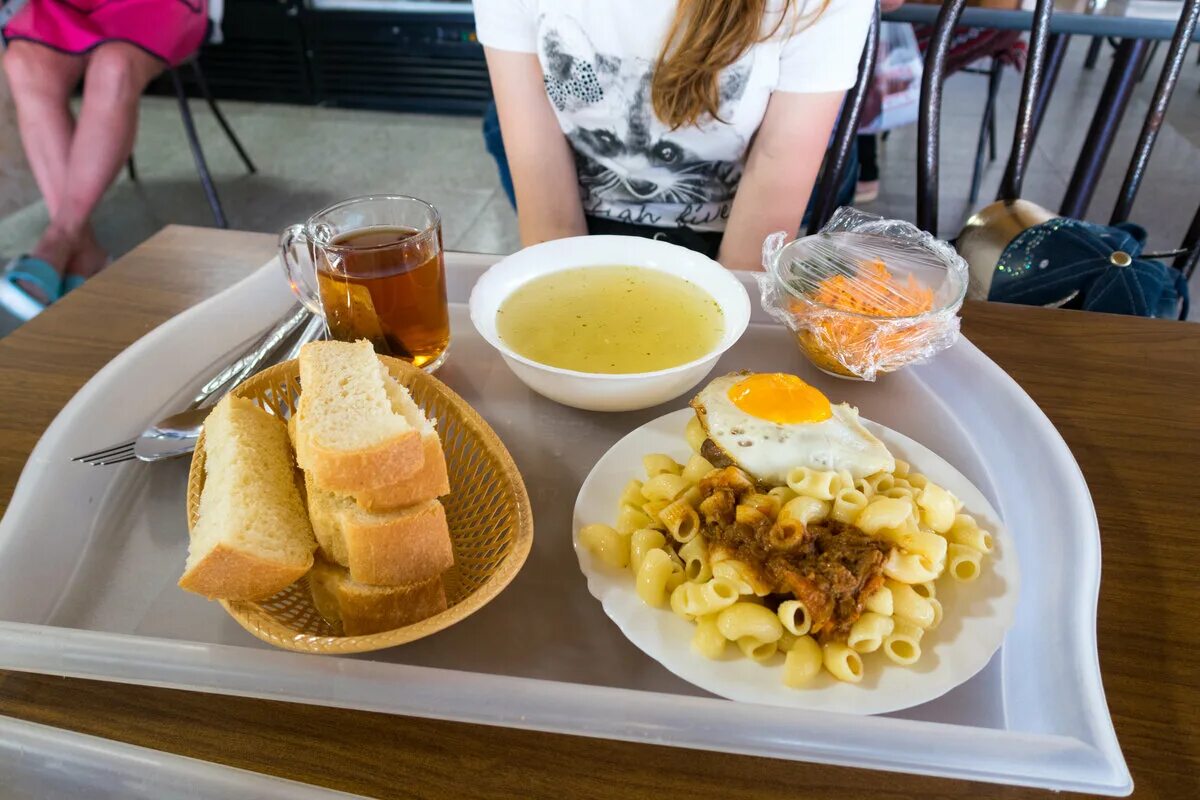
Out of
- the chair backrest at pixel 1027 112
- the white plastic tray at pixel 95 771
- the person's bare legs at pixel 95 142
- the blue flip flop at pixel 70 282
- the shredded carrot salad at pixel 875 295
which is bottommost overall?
the blue flip flop at pixel 70 282

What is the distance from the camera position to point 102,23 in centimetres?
240

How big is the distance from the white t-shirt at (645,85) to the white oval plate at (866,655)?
0.76m

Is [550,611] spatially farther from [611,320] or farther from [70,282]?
[70,282]

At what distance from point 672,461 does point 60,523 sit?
24.0 inches

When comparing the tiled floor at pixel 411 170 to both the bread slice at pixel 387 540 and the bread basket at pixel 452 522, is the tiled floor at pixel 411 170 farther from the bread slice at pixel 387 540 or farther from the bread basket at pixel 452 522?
the bread slice at pixel 387 540

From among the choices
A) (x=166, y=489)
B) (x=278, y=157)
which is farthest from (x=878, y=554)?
(x=278, y=157)

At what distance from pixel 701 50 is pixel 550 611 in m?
0.83

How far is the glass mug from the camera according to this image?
32.7 inches

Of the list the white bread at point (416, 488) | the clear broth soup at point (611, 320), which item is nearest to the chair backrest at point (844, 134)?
the clear broth soup at point (611, 320)

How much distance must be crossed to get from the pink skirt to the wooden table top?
6.30 ft

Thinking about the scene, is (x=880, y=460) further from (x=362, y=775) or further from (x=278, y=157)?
(x=278, y=157)

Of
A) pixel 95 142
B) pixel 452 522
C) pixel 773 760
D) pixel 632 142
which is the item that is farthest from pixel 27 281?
pixel 773 760

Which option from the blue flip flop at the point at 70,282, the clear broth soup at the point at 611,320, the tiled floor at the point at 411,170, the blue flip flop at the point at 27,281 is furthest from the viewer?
the tiled floor at the point at 411,170

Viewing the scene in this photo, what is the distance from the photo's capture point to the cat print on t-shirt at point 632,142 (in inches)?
47.7
